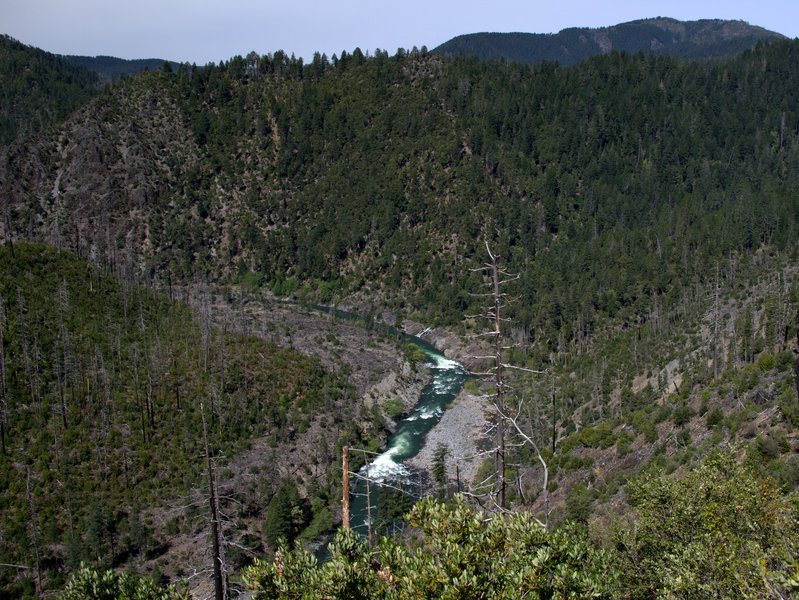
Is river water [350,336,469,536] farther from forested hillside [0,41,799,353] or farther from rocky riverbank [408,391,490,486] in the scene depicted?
forested hillside [0,41,799,353]

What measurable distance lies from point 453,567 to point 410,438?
Result: 75.3m

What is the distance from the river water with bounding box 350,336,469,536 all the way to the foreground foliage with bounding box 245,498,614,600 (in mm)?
35820

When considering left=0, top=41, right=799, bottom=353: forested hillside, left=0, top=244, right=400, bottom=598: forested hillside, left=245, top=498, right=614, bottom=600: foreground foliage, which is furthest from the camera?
left=0, top=41, right=799, bottom=353: forested hillside

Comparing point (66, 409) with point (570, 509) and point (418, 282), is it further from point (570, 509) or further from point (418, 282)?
point (418, 282)

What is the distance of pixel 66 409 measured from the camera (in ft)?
234

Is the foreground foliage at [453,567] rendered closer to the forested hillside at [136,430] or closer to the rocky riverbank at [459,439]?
the forested hillside at [136,430]

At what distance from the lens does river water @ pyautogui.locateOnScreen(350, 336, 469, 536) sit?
7112cm

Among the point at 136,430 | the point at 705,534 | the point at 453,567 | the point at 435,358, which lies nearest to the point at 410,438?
the point at 136,430

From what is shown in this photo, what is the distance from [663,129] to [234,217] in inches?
5399

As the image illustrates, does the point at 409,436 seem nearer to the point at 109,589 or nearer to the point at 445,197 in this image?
the point at 109,589

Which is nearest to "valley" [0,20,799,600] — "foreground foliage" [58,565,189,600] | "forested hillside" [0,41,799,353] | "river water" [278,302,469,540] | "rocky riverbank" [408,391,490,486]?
"foreground foliage" [58,565,189,600]

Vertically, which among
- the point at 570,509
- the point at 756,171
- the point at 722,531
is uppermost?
the point at 756,171

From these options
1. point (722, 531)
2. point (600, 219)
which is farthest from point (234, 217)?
point (722, 531)

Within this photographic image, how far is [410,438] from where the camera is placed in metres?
89.8
